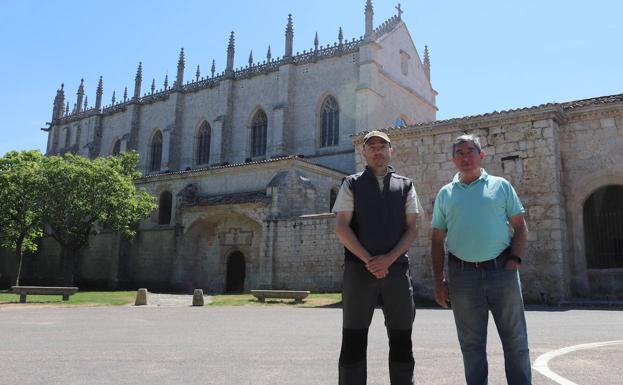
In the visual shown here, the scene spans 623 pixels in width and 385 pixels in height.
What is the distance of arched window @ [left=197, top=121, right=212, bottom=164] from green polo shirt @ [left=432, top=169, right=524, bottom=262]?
117 feet

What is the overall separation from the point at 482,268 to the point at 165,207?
93.2ft

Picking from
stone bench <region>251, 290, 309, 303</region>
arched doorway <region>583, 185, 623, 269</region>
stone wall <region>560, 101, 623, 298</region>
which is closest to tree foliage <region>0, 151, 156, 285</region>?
stone bench <region>251, 290, 309, 303</region>

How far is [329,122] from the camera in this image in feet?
108

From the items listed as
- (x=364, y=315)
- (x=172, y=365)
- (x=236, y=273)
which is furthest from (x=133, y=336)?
(x=236, y=273)

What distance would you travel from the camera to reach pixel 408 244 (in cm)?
320

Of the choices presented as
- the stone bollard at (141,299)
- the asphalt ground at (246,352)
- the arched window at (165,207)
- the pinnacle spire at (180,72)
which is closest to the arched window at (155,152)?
the pinnacle spire at (180,72)

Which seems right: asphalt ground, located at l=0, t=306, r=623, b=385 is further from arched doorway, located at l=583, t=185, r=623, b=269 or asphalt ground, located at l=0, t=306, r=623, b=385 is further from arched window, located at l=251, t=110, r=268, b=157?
arched window, located at l=251, t=110, r=268, b=157

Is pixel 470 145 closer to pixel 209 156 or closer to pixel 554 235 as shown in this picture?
pixel 554 235

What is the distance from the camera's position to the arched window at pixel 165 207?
29688 millimetres

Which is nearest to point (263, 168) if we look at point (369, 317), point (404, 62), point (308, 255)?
point (308, 255)

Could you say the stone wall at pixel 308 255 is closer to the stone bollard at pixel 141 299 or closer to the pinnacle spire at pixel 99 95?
the stone bollard at pixel 141 299

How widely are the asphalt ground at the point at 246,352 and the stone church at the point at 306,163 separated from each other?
19.0ft

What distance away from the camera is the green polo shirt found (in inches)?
131

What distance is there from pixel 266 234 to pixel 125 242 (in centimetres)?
1209
